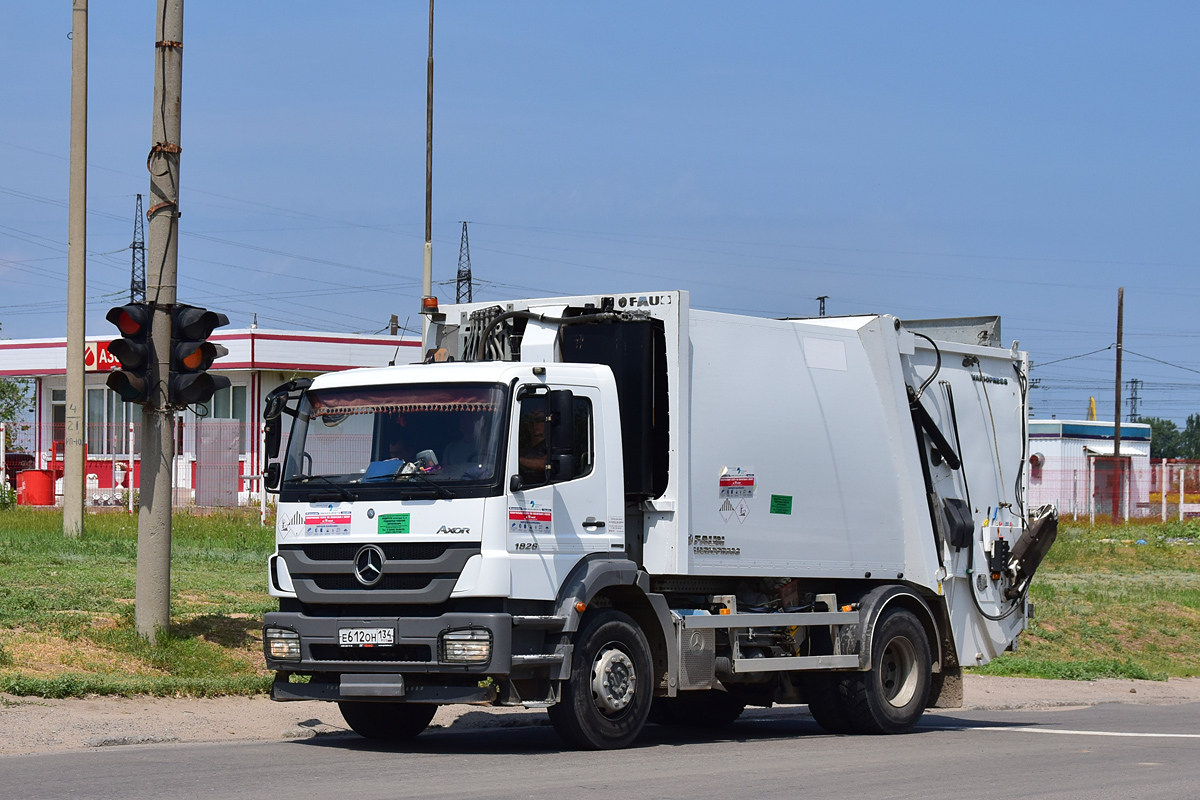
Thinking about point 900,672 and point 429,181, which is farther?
point 429,181

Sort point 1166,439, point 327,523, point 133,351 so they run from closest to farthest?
point 327,523 < point 133,351 < point 1166,439

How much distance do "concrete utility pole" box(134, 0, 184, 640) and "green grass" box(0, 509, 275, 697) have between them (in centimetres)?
45

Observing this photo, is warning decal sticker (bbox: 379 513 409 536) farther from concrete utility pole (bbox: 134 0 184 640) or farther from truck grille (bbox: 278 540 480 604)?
concrete utility pole (bbox: 134 0 184 640)

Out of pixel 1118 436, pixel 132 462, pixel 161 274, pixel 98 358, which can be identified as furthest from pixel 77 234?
pixel 1118 436

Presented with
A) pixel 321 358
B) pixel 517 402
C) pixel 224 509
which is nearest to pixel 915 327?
pixel 517 402

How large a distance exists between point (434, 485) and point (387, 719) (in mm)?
2450

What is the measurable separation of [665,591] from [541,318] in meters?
2.37

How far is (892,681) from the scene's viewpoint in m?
13.9

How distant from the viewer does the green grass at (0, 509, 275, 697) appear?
12.9 meters

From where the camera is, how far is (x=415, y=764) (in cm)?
1038

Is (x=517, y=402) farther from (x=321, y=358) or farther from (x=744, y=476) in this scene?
(x=321, y=358)

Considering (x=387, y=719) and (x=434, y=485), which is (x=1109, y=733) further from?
(x=434, y=485)

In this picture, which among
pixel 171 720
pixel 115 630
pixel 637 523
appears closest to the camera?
pixel 637 523

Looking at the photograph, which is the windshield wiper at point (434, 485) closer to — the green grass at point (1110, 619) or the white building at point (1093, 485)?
the green grass at point (1110, 619)
